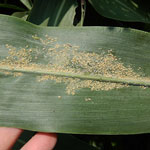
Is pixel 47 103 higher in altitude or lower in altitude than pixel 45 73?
lower

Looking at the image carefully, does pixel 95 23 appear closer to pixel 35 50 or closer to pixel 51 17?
pixel 51 17

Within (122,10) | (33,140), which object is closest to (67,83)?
(33,140)

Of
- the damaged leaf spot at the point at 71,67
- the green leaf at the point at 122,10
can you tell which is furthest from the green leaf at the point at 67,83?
the green leaf at the point at 122,10

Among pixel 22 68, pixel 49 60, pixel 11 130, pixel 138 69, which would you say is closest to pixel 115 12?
pixel 138 69

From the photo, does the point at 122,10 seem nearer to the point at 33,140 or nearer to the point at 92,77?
the point at 92,77

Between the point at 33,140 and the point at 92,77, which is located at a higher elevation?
the point at 92,77

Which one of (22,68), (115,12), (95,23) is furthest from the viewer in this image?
(95,23)
